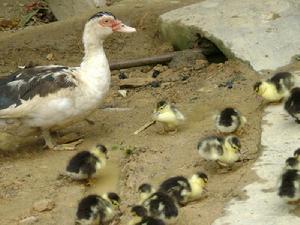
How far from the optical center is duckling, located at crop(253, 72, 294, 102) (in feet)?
23.4

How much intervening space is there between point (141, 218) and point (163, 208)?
222 millimetres

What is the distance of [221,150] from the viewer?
608cm

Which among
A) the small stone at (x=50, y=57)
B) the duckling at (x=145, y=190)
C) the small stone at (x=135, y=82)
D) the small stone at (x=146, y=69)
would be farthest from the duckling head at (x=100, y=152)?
the small stone at (x=50, y=57)

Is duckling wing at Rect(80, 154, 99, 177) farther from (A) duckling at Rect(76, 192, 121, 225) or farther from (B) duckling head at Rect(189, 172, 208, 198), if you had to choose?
(B) duckling head at Rect(189, 172, 208, 198)

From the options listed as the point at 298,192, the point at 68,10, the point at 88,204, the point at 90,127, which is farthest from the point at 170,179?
the point at 68,10

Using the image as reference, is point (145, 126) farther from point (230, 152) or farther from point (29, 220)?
point (29, 220)

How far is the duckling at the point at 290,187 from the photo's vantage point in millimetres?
5086

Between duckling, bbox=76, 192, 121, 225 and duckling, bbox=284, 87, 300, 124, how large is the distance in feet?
6.13

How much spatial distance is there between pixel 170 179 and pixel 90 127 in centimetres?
233

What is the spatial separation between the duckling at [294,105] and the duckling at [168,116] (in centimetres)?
101

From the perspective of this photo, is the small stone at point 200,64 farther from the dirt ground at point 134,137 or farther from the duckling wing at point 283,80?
the duckling wing at point 283,80

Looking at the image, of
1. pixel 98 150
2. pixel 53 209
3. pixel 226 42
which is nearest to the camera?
pixel 53 209

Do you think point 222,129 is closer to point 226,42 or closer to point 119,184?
point 119,184

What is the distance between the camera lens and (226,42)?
868 centimetres
